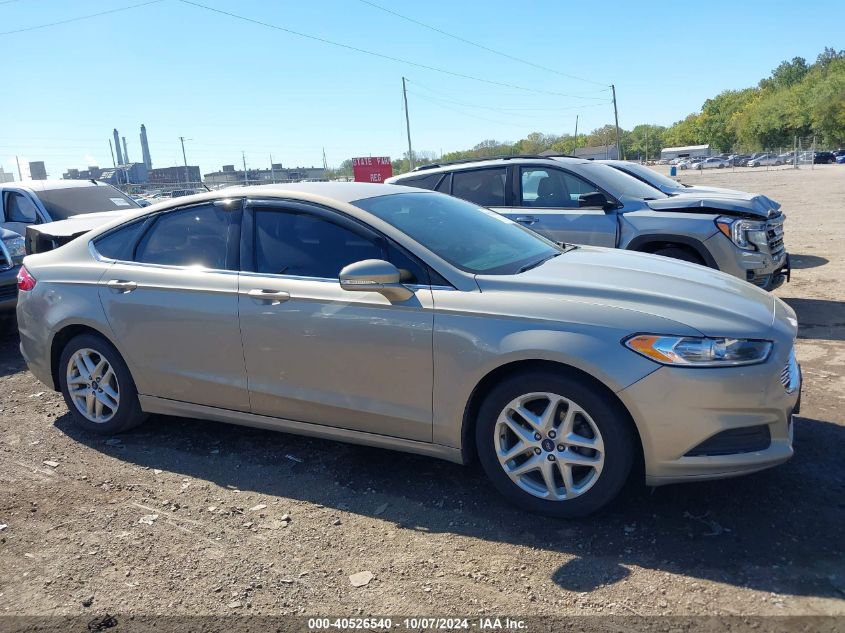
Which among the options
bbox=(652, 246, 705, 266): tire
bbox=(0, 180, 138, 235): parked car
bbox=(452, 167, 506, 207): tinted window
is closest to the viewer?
bbox=(652, 246, 705, 266): tire

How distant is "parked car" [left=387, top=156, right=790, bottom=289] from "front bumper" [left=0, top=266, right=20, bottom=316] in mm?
4745

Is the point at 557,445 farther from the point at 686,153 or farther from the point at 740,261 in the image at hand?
the point at 686,153

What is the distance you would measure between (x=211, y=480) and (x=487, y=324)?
1.96 metres

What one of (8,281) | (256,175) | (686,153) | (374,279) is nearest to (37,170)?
(256,175)

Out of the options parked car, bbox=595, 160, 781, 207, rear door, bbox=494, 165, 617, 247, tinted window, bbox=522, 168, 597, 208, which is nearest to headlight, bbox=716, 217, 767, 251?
rear door, bbox=494, 165, 617, 247

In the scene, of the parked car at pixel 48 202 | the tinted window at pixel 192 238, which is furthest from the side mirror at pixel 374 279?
the parked car at pixel 48 202

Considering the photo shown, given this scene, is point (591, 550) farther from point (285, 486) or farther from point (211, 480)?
point (211, 480)

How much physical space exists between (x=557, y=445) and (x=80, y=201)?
11.1 metres

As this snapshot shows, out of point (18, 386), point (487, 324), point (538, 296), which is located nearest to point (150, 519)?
point (487, 324)

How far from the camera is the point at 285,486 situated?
387cm

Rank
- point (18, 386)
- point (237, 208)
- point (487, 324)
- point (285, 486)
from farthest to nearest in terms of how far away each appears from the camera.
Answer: point (18, 386) < point (237, 208) < point (285, 486) < point (487, 324)

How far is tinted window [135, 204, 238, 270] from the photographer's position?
4.20 m

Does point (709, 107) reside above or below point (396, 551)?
above

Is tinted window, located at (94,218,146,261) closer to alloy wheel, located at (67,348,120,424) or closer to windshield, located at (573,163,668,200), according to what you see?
alloy wheel, located at (67,348,120,424)
